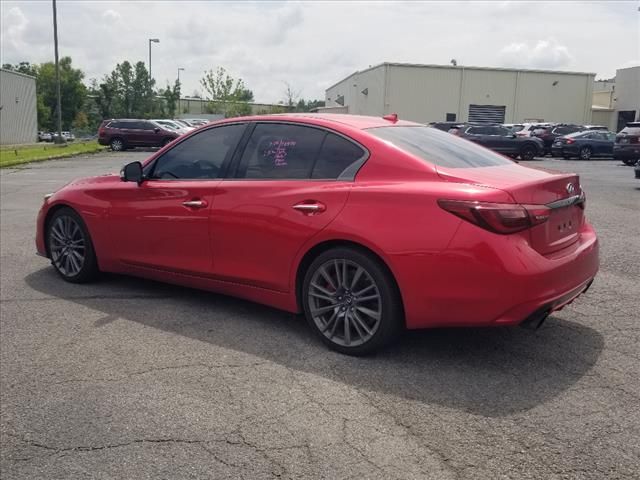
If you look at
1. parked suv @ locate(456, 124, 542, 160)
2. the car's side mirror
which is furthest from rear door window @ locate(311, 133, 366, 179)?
parked suv @ locate(456, 124, 542, 160)

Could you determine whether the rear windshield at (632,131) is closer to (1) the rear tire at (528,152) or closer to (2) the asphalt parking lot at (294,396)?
(1) the rear tire at (528,152)

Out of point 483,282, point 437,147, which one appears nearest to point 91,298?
point 437,147

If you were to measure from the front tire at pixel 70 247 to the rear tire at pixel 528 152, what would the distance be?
954 inches

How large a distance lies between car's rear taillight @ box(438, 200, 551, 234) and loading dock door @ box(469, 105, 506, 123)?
49804 millimetres

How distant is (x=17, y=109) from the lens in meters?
48.9

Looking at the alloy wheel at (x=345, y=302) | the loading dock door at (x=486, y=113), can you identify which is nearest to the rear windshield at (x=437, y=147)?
the alloy wheel at (x=345, y=302)

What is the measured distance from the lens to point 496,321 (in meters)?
3.77

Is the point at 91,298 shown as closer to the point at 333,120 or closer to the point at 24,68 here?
the point at 333,120

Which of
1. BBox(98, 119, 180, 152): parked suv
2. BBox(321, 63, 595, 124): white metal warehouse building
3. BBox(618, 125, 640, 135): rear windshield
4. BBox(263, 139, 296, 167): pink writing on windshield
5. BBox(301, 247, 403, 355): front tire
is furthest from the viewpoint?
BBox(321, 63, 595, 124): white metal warehouse building

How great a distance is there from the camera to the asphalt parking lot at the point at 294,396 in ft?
9.84

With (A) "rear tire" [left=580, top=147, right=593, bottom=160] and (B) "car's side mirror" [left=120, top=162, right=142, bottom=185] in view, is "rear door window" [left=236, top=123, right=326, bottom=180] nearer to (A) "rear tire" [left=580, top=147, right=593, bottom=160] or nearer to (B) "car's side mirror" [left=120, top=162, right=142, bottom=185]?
(B) "car's side mirror" [left=120, top=162, right=142, bottom=185]

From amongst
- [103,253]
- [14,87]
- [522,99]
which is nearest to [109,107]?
[14,87]

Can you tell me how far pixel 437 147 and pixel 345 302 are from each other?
1.31 meters

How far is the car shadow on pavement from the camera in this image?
12.1 feet
